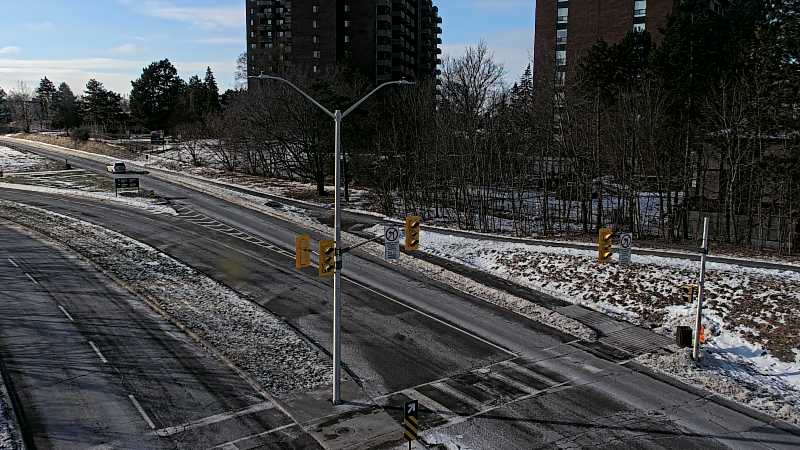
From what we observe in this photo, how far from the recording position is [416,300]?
85.6 feet

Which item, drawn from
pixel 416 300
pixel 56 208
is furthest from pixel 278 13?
pixel 416 300

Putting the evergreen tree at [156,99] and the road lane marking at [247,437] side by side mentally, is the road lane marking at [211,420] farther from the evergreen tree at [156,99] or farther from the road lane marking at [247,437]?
the evergreen tree at [156,99]

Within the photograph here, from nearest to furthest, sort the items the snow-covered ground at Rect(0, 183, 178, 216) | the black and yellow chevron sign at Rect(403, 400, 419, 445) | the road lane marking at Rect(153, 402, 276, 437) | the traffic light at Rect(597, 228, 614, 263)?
the black and yellow chevron sign at Rect(403, 400, 419, 445)
the road lane marking at Rect(153, 402, 276, 437)
the traffic light at Rect(597, 228, 614, 263)
the snow-covered ground at Rect(0, 183, 178, 216)

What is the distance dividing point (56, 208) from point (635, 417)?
4502 centimetres

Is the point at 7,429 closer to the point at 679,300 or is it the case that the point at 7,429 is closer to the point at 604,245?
the point at 604,245

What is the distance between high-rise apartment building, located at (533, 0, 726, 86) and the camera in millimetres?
76500

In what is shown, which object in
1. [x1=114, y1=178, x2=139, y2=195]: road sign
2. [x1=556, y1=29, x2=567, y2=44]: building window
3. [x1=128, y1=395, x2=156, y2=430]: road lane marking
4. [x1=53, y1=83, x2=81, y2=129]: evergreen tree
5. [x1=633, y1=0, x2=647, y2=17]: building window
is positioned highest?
[x1=633, y1=0, x2=647, y2=17]: building window

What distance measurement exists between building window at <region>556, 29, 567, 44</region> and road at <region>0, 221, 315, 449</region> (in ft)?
246

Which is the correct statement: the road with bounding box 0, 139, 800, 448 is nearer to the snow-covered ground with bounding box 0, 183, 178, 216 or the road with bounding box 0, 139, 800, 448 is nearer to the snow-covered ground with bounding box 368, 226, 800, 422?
the snow-covered ground with bounding box 368, 226, 800, 422

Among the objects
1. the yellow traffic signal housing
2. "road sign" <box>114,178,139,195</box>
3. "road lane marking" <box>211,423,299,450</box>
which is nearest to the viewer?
"road lane marking" <box>211,423,299,450</box>

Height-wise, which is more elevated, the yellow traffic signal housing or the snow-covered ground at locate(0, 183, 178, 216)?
the yellow traffic signal housing

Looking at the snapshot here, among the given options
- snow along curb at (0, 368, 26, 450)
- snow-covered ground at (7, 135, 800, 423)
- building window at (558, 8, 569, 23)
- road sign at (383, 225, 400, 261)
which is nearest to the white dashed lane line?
snow along curb at (0, 368, 26, 450)

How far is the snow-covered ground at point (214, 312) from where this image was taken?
61.0ft

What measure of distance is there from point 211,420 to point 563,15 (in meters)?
83.0
